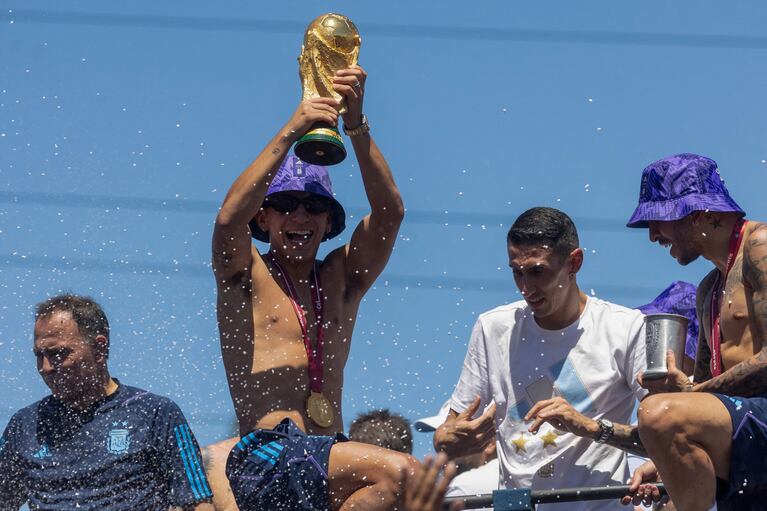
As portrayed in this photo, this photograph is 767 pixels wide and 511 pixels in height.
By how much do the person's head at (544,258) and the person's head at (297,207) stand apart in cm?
93

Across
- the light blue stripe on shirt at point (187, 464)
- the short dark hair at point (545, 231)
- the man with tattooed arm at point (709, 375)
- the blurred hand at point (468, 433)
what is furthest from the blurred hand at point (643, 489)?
the light blue stripe on shirt at point (187, 464)

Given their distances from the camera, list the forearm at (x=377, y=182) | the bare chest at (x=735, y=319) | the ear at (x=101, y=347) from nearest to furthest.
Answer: the bare chest at (x=735, y=319) < the forearm at (x=377, y=182) < the ear at (x=101, y=347)

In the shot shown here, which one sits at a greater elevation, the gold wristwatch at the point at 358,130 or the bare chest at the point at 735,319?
the gold wristwatch at the point at 358,130

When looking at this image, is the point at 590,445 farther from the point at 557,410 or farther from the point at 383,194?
the point at 383,194

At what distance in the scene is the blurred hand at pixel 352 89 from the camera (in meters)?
5.94

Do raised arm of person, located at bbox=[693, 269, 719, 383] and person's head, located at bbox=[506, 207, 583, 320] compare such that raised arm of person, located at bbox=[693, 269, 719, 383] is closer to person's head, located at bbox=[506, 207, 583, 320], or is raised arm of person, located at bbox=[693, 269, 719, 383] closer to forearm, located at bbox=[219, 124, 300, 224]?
person's head, located at bbox=[506, 207, 583, 320]

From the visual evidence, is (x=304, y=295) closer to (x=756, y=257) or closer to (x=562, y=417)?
(x=562, y=417)

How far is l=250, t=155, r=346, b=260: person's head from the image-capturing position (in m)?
6.11

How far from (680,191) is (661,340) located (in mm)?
845

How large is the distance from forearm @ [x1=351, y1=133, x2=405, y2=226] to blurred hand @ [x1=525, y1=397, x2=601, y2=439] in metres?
1.16

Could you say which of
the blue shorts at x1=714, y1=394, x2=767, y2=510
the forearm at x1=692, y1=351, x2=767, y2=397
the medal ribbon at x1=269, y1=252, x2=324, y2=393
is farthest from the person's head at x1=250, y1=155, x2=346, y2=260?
the blue shorts at x1=714, y1=394, x2=767, y2=510

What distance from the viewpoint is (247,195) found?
573cm

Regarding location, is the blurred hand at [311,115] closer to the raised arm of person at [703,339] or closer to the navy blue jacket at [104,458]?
the navy blue jacket at [104,458]

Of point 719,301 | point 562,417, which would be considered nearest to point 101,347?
point 562,417
